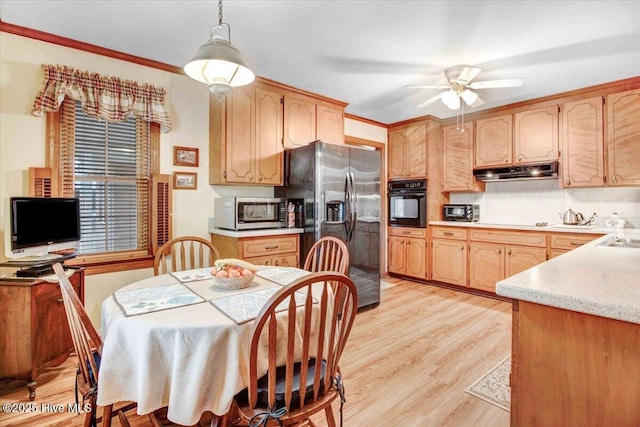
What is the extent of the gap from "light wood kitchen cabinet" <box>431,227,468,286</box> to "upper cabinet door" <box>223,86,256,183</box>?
277 centimetres

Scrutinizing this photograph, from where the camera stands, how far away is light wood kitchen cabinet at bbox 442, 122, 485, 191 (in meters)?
4.46

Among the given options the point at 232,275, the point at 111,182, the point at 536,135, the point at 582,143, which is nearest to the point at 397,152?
the point at 536,135

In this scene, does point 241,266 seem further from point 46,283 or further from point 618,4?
point 618,4

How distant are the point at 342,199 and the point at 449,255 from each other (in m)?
1.97

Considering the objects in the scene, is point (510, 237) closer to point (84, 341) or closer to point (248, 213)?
A: point (248, 213)

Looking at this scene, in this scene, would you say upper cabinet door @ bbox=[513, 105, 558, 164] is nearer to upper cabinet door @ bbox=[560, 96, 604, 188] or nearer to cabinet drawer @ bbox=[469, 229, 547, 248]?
upper cabinet door @ bbox=[560, 96, 604, 188]

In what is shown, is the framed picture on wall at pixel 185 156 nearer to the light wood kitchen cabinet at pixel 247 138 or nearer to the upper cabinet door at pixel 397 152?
the light wood kitchen cabinet at pixel 247 138

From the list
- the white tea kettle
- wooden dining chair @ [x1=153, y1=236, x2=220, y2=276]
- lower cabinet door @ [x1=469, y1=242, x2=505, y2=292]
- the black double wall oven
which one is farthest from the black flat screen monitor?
the white tea kettle

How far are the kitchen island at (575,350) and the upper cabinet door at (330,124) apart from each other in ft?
10.4

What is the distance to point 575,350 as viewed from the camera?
0.98 metres

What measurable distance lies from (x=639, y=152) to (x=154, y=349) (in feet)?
14.8

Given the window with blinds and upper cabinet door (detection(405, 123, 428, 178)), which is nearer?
the window with blinds

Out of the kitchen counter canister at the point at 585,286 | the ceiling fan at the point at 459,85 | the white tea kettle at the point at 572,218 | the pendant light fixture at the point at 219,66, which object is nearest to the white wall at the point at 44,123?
the pendant light fixture at the point at 219,66

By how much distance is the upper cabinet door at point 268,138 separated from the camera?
3.43m
